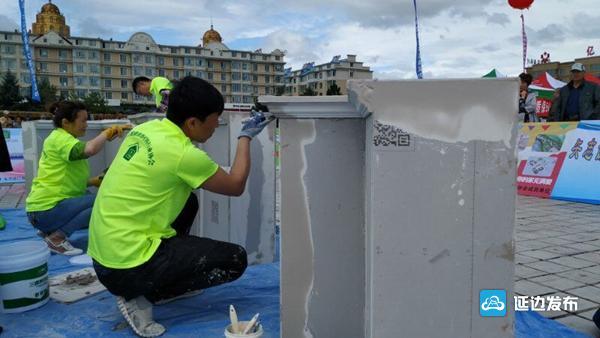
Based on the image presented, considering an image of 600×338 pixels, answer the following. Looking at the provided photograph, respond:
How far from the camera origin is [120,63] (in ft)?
254

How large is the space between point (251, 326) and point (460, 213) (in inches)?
42.2

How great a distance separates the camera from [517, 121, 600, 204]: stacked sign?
21.2 ft

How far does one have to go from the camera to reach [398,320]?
1.56 metres

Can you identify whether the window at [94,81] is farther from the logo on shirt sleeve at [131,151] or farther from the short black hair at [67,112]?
the logo on shirt sleeve at [131,151]

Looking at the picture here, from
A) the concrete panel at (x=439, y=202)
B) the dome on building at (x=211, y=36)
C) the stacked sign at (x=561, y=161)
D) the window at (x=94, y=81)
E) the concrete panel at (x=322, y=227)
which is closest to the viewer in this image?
the concrete panel at (x=439, y=202)

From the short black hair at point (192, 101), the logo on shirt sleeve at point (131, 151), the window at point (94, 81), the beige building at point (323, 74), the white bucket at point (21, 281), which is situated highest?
the beige building at point (323, 74)

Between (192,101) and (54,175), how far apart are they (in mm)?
2414

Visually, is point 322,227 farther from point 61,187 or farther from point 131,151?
point 61,187

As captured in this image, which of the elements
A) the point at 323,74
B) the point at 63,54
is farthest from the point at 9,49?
the point at 323,74

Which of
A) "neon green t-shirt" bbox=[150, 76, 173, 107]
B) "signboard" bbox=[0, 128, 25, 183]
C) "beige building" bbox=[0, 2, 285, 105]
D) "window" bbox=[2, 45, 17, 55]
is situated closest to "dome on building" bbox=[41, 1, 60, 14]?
"beige building" bbox=[0, 2, 285, 105]

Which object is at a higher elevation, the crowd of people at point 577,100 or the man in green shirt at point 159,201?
the crowd of people at point 577,100

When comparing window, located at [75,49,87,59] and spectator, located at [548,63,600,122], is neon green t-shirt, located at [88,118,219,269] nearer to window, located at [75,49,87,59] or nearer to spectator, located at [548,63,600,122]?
spectator, located at [548,63,600,122]

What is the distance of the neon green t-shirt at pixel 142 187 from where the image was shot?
2164 mm

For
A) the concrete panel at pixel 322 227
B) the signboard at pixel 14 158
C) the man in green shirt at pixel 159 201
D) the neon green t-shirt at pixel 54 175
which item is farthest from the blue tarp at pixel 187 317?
the signboard at pixel 14 158
